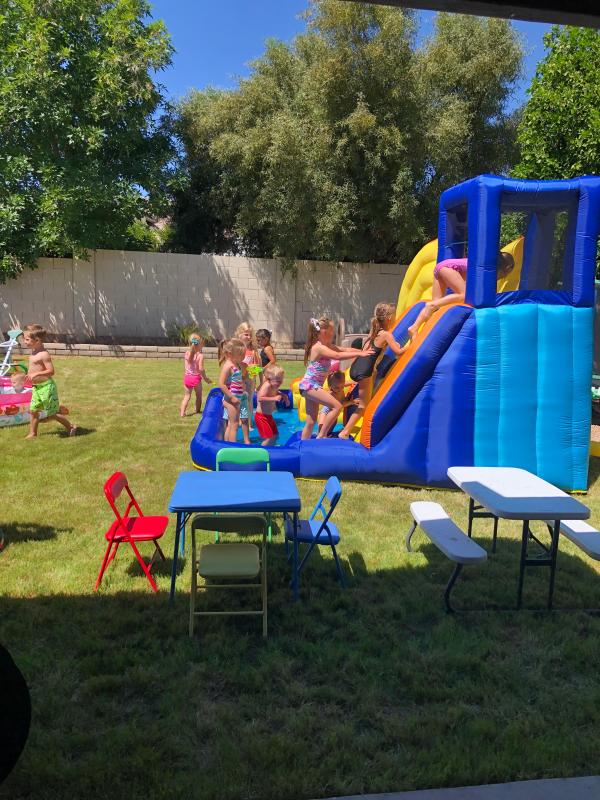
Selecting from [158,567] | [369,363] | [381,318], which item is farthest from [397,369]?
[158,567]

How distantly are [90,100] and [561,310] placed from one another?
1449cm

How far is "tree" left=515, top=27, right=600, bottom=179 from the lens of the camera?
1119 cm

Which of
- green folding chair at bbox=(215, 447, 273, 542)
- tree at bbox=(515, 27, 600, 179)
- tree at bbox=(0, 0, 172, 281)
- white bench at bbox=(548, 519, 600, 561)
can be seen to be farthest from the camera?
tree at bbox=(0, 0, 172, 281)

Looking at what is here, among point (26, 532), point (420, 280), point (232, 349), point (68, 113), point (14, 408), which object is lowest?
point (26, 532)

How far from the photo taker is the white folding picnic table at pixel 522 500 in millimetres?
3668

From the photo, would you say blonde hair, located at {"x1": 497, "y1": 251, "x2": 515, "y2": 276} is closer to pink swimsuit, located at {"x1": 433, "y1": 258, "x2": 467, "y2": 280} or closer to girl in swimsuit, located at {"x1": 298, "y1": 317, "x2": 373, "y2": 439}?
pink swimsuit, located at {"x1": 433, "y1": 258, "x2": 467, "y2": 280}

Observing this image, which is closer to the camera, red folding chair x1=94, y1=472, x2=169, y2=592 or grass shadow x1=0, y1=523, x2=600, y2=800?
grass shadow x1=0, y1=523, x2=600, y2=800

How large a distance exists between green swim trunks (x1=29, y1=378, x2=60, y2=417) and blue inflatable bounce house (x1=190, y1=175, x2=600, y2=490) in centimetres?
346

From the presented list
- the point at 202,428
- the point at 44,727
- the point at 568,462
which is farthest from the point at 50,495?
the point at 568,462

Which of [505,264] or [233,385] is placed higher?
[505,264]

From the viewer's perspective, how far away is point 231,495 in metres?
3.97

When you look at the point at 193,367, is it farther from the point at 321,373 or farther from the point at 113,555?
the point at 113,555

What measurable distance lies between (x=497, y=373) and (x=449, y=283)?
127 cm

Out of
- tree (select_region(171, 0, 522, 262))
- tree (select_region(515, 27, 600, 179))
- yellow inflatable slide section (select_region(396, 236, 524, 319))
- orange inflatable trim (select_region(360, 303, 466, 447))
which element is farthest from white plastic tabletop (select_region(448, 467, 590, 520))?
tree (select_region(171, 0, 522, 262))
